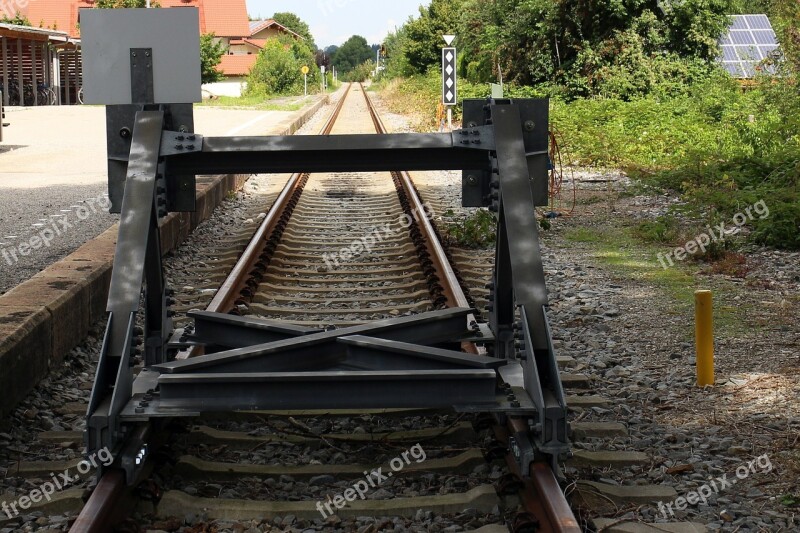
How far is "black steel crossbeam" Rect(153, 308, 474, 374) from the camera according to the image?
435 cm

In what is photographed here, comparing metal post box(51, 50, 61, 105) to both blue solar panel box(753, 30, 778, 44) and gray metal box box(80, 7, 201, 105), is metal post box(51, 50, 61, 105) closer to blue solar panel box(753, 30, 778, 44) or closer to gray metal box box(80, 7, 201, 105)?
blue solar panel box(753, 30, 778, 44)

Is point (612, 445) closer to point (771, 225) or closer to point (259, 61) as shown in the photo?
point (771, 225)

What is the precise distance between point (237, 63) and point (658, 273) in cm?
8592

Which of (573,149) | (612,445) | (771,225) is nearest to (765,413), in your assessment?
(612,445)

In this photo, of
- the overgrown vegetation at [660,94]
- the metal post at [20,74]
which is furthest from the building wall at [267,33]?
the overgrown vegetation at [660,94]

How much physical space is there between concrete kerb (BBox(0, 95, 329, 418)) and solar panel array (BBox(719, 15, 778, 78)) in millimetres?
22641

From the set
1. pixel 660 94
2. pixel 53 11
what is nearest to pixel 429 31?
pixel 660 94

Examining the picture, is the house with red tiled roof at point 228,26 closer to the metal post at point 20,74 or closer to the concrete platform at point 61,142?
the metal post at point 20,74

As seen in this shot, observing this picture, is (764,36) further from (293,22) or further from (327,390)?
(293,22)

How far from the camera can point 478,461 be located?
4.21 metres

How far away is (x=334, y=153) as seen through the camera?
473 centimetres

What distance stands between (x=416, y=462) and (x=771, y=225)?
615cm

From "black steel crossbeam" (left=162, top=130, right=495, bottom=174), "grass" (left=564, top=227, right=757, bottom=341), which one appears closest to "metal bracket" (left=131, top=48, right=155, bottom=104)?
"black steel crossbeam" (left=162, top=130, right=495, bottom=174)

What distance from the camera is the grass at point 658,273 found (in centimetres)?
694
